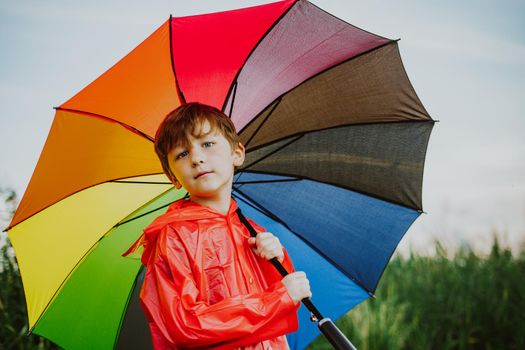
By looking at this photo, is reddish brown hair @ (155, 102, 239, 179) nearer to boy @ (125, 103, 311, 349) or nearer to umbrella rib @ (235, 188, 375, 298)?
boy @ (125, 103, 311, 349)

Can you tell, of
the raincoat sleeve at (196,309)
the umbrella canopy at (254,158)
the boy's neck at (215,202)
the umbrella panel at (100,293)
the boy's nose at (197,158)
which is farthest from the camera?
the umbrella panel at (100,293)

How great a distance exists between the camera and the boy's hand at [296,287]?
1.83 metres

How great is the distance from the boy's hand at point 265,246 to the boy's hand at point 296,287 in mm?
176

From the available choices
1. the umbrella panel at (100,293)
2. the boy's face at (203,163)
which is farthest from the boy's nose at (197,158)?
the umbrella panel at (100,293)

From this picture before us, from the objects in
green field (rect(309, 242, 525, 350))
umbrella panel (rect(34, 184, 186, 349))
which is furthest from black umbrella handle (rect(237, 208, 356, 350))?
green field (rect(309, 242, 525, 350))

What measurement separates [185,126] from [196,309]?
72 cm

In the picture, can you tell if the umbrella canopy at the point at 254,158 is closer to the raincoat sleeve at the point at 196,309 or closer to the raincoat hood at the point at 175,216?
the raincoat hood at the point at 175,216

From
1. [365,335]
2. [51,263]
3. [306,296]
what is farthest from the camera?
[365,335]

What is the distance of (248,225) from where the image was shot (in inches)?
84.4

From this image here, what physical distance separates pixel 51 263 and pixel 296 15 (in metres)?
1.62

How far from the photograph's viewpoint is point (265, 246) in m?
2.03

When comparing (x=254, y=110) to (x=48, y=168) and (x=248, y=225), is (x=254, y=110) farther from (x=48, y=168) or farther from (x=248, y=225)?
(x=48, y=168)

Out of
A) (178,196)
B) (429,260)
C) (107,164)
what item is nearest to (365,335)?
(429,260)

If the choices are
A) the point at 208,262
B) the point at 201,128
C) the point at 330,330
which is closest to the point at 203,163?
the point at 201,128
